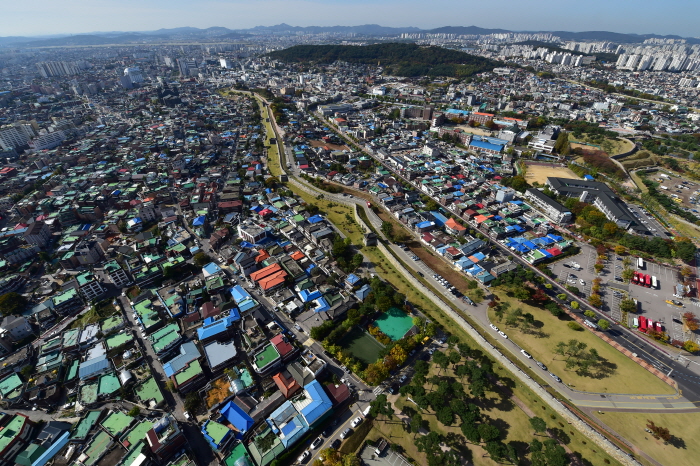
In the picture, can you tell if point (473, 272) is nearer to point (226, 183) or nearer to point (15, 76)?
point (226, 183)

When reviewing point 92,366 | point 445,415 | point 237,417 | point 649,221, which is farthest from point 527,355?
point 92,366

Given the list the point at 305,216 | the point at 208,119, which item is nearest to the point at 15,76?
the point at 208,119

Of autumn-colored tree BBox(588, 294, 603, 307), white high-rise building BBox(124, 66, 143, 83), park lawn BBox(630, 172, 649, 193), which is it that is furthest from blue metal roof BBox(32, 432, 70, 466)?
white high-rise building BBox(124, 66, 143, 83)

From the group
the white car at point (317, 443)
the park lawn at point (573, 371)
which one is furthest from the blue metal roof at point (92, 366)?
the park lawn at point (573, 371)

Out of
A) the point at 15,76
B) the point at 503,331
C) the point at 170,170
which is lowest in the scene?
the point at 503,331

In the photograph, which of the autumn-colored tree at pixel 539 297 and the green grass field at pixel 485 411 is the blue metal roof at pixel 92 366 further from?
the autumn-colored tree at pixel 539 297

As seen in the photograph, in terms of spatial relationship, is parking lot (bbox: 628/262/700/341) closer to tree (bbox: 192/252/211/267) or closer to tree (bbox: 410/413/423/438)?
tree (bbox: 410/413/423/438)
